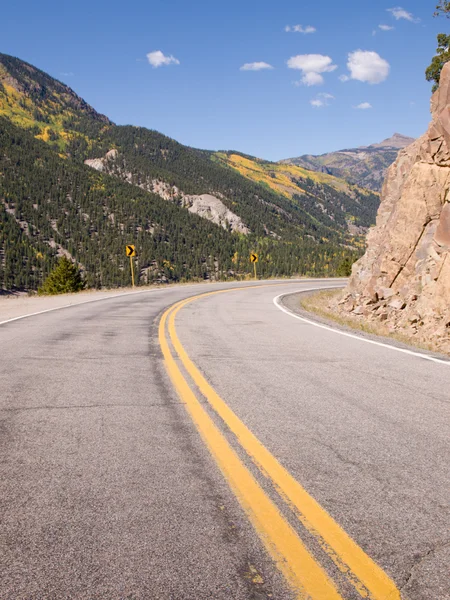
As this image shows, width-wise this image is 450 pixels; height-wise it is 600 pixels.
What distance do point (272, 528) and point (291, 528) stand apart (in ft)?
0.32

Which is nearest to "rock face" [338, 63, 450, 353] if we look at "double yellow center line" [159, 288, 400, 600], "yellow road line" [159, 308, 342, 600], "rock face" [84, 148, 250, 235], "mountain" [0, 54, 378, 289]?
"double yellow center line" [159, 288, 400, 600]

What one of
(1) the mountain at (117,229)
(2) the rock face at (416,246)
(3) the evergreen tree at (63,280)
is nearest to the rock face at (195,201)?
(1) the mountain at (117,229)

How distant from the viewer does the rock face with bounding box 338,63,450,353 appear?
13.3m

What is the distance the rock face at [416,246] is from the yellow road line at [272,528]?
33.0ft

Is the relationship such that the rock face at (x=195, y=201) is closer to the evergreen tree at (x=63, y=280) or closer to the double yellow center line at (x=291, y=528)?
the evergreen tree at (x=63, y=280)

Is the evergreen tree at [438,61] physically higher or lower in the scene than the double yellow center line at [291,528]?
Result: higher

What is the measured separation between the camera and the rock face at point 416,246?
43.6 feet

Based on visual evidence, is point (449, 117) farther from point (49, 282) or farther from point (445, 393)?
point (49, 282)

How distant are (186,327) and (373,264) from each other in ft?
33.7

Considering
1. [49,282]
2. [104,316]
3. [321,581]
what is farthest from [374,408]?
[49,282]

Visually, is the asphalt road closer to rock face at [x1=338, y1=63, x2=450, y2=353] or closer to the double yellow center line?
the double yellow center line

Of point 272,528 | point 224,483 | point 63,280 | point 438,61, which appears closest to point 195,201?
point 63,280

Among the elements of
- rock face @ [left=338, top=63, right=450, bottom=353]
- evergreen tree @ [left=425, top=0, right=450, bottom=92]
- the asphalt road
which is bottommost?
the asphalt road

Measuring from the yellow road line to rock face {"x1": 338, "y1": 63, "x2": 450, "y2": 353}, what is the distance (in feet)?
33.0
